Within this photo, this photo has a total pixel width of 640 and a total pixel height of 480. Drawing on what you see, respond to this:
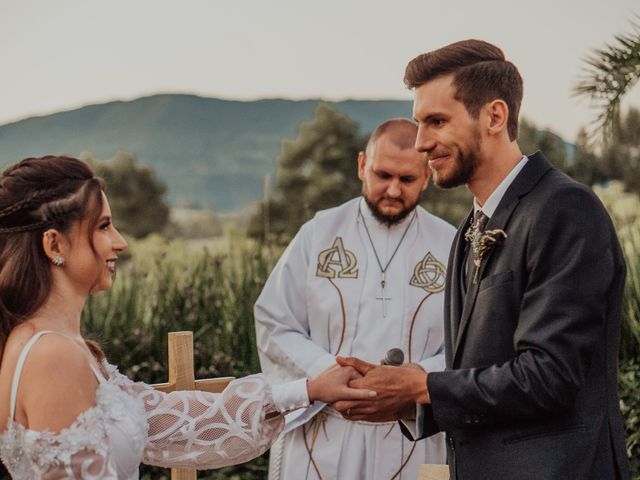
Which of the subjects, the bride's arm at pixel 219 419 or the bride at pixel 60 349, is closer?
the bride at pixel 60 349

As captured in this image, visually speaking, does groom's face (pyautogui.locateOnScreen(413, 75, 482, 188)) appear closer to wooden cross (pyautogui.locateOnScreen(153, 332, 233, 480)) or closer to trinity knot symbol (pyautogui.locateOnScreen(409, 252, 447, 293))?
wooden cross (pyautogui.locateOnScreen(153, 332, 233, 480))

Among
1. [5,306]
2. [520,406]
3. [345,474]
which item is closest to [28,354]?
[5,306]

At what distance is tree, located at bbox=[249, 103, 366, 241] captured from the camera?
72.7 feet

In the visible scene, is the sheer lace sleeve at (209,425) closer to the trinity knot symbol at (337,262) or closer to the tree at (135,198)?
the trinity knot symbol at (337,262)

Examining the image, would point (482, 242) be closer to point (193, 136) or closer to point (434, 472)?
point (434, 472)

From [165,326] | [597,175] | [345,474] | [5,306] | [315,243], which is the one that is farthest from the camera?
[597,175]

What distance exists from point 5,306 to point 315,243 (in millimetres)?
2111

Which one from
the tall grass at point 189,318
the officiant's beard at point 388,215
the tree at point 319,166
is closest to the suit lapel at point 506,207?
the officiant's beard at point 388,215

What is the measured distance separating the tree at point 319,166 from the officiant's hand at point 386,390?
57.5ft

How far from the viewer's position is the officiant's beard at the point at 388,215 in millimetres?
4758

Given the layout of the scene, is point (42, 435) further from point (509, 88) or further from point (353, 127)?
point (353, 127)

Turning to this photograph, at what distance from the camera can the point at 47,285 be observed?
2.99 m

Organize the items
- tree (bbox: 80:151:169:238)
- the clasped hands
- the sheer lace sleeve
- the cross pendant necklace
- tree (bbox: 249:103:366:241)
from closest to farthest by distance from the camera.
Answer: the clasped hands, the sheer lace sleeve, the cross pendant necklace, tree (bbox: 249:103:366:241), tree (bbox: 80:151:169:238)

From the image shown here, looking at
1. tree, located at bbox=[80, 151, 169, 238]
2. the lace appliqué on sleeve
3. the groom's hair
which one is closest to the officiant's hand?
the groom's hair
